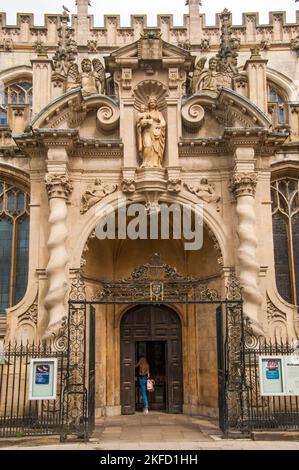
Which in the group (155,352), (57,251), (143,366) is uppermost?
(57,251)

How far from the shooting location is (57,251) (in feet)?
45.8

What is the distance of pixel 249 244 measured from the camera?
14039 millimetres

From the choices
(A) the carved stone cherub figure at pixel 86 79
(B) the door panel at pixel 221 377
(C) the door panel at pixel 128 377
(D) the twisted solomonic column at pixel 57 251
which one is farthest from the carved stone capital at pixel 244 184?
(C) the door panel at pixel 128 377

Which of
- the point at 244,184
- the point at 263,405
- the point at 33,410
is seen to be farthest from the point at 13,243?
the point at 263,405

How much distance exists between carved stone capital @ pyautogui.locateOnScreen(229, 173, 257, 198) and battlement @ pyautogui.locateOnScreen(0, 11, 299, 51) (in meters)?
12.7

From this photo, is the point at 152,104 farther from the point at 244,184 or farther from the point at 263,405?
the point at 263,405

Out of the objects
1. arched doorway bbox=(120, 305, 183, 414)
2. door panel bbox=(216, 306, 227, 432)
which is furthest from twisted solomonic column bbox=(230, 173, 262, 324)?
arched doorway bbox=(120, 305, 183, 414)

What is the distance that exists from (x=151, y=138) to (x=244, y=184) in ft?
9.36

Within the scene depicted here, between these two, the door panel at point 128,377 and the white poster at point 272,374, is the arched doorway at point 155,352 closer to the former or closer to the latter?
the door panel at point 128,377

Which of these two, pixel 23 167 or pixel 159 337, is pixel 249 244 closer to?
pixel 159 337

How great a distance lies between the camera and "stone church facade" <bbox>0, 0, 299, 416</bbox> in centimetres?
1440

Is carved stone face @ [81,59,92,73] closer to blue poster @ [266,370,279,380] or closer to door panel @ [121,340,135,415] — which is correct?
door panel @ [121,340,135,415]
